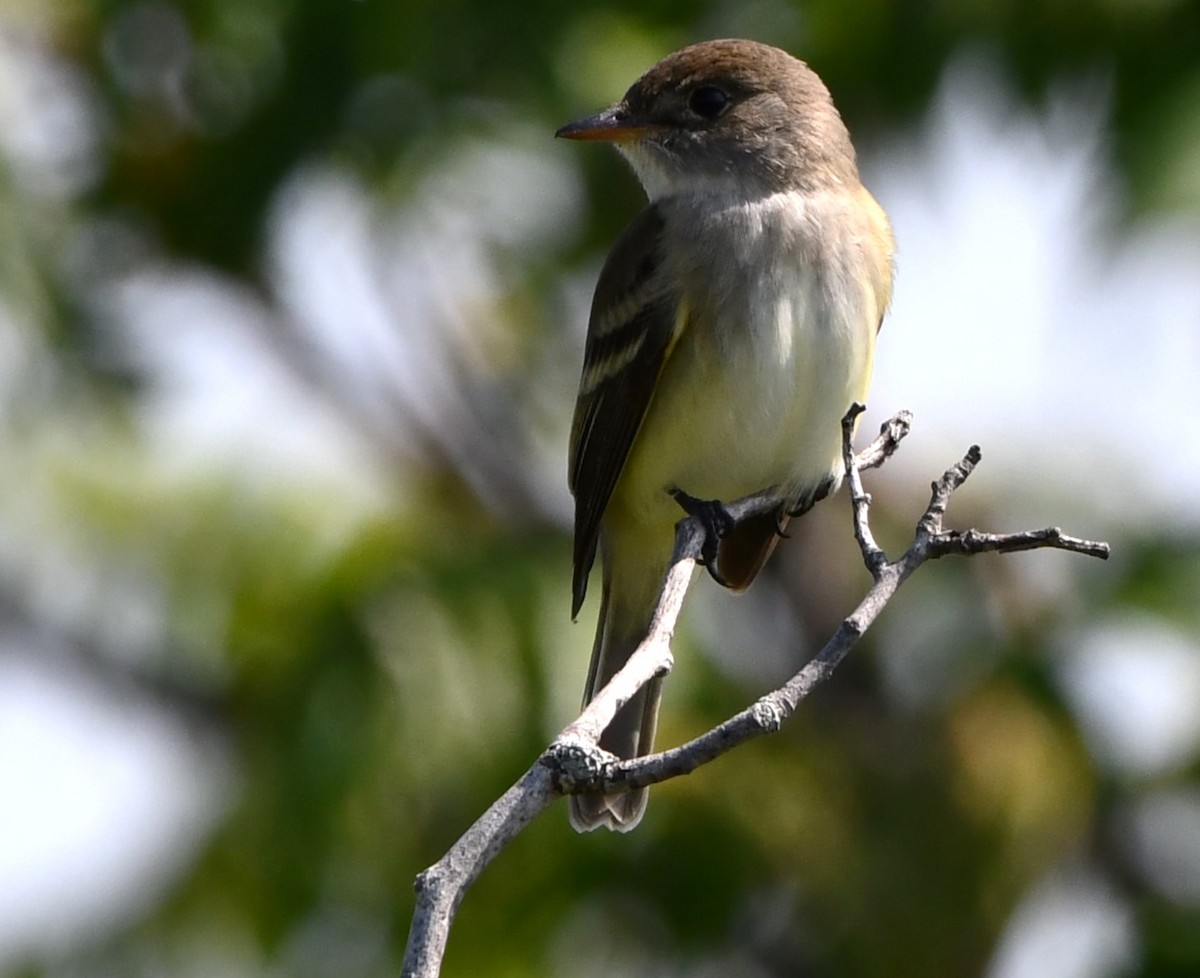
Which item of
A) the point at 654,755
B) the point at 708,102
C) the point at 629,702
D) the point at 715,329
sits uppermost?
the point at 708,102

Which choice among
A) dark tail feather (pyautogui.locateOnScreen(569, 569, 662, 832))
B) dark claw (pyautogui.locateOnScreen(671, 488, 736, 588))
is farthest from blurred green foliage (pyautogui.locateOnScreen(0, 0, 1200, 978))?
dark claw (pyautogui.locateOnScreen(671, 488, 736, 588))

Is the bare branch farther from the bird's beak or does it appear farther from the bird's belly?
the bird's beak

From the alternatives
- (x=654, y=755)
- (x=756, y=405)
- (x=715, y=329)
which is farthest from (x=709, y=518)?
(x=654, y=755)

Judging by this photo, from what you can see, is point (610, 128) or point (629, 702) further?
point (610, 128)

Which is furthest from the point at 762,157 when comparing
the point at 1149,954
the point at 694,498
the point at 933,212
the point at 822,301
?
the point at 1149,954

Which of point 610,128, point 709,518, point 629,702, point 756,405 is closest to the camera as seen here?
point 709,518

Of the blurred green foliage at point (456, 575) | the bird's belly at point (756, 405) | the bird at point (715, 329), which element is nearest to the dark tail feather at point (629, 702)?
the bird at point (715, 329)

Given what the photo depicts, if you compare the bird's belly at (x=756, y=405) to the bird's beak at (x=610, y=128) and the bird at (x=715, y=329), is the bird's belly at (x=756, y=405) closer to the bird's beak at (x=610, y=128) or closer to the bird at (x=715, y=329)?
the bird at (x=715, y=329)

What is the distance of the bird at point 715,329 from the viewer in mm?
4527

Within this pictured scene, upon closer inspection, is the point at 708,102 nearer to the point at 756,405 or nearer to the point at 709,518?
the point at 756,405

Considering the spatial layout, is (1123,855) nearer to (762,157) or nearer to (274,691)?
(274,691)

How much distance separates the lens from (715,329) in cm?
455

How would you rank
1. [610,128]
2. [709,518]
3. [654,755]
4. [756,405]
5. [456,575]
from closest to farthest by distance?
1. [654,755]
2. [709,518]
3. [756,405]
4. [610,128]
5. [456,575]

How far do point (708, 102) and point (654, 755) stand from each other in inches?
114
